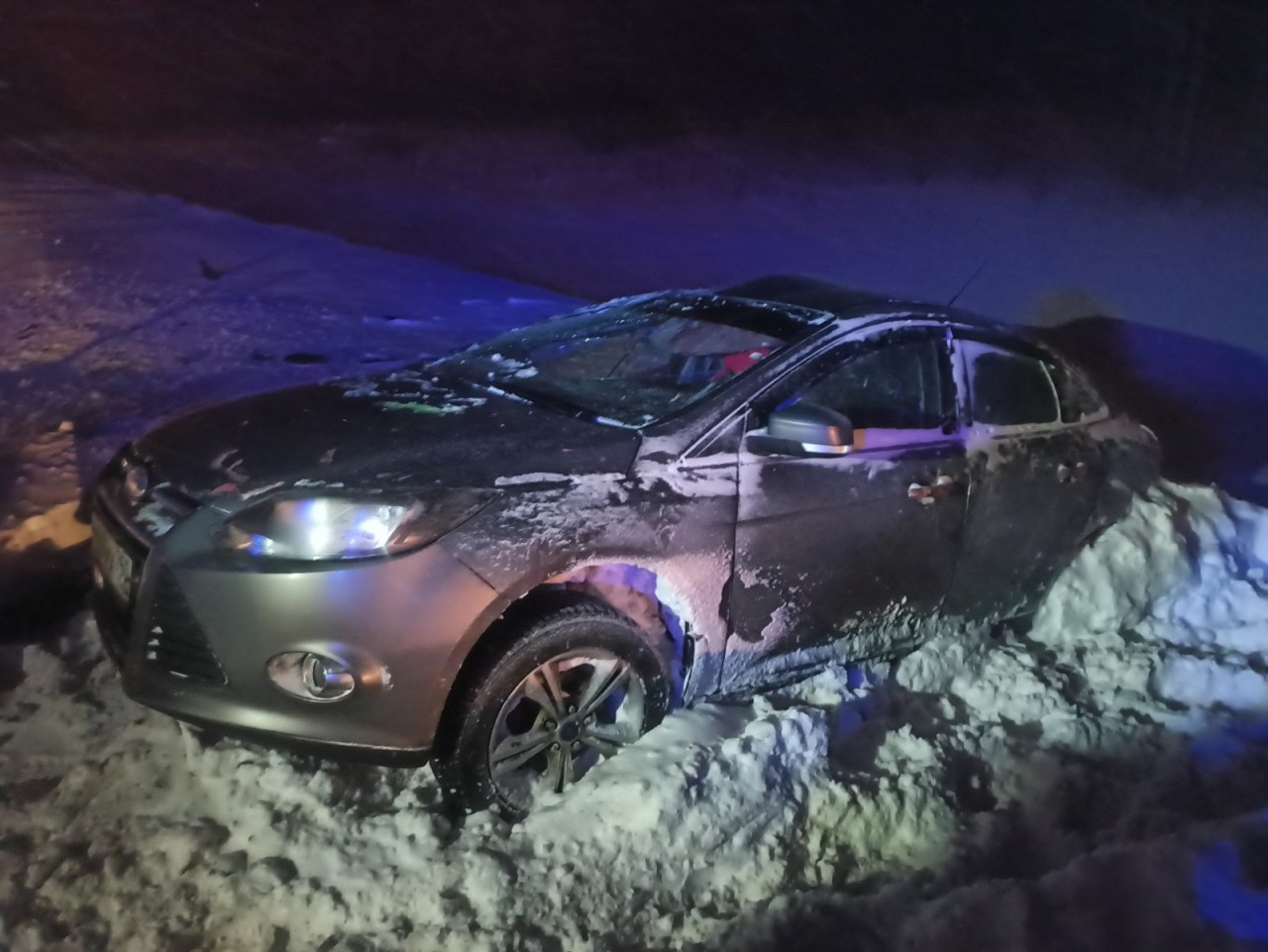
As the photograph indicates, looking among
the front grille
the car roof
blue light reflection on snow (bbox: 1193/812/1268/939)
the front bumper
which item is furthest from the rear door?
the front grille

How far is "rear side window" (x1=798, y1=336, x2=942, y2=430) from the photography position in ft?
11.5

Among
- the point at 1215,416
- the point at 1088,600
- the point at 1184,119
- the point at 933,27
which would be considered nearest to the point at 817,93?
the point at 933,27

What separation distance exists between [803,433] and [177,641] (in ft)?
6.63

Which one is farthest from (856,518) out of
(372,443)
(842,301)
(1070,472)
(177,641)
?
(177,641)

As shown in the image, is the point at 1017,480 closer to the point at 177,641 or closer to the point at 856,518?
the point at 856,518

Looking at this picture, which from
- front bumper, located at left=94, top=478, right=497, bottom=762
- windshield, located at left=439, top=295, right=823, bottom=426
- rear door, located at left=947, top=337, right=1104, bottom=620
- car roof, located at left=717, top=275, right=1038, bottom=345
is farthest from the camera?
rear door, located at left=947, top=337, right=1104, bottom=620

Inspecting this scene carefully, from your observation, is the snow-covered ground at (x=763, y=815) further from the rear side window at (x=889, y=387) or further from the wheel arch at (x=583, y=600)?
the rear side window at (x=889, y=387)

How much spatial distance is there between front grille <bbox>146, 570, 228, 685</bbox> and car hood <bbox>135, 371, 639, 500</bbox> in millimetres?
319

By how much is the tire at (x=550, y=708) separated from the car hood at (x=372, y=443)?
1.64ft

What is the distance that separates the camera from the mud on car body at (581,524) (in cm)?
260

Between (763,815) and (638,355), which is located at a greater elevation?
(638,355)

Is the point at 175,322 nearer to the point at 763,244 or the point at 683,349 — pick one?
the point at 683,349

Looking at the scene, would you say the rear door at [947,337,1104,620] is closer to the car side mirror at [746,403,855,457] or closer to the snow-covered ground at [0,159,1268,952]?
the snow-covered ground at [0,159,1268,952]

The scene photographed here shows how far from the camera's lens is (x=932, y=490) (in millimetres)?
3623
